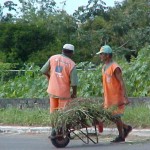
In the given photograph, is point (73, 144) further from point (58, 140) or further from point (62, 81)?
point (62, 81)

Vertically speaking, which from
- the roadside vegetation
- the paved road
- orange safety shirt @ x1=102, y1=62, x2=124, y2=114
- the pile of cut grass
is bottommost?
the paved road

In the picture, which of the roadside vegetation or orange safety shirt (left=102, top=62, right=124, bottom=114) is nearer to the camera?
orange safety shirt (left=102, top=62, right=124, bottom=114)

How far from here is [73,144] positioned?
12.1 m

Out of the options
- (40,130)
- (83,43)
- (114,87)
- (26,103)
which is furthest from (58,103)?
(83,43)

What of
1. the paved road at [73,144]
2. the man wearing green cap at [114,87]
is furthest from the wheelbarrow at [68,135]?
the man wearing green cap at [114,87]

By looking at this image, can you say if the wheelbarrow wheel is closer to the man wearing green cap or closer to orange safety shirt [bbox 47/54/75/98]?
orange safety shirt [bbox 47/54/75/98]

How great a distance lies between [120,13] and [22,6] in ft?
70.4

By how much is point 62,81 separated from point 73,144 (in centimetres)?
120

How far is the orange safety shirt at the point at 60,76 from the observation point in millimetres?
11583

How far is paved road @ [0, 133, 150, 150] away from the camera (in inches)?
447

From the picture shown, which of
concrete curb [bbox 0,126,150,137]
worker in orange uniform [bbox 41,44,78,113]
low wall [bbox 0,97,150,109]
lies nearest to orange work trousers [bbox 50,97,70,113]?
worker in orange uniform [bbox 41,44,78,113]

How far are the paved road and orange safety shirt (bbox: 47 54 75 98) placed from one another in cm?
93

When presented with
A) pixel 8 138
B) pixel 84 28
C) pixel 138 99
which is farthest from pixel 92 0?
pixel 8 138

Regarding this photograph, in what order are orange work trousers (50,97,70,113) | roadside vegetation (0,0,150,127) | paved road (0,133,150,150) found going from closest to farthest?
paved road (0,133,150,150)
orange work trousers (50,97,70,113)
roadside vegetation (0,0,150,127)
